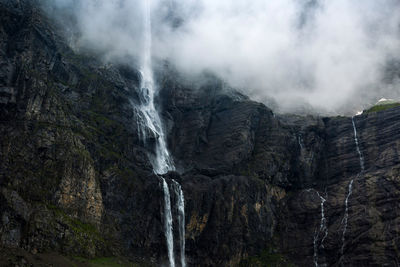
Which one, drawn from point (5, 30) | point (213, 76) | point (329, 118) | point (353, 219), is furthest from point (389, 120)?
point (5, 30)

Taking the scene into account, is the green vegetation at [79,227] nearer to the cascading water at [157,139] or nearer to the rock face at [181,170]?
the rock face at [181,170]

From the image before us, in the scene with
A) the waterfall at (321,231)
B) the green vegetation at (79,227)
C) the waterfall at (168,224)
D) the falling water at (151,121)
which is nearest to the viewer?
the green vegetation at (79,227)

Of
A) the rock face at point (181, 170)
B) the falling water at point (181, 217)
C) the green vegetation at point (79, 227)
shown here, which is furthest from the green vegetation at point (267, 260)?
the green vegetation at point (79, 227)

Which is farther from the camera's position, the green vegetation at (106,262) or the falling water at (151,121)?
the falling water at (151,121)

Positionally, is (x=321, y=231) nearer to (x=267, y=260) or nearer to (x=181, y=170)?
(x=267, y=260)

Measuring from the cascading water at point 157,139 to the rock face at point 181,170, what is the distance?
6.31 feet

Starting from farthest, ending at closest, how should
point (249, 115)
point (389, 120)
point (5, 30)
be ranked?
point (249, 115), point (389, 120), point (5, 30)

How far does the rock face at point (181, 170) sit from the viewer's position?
3733 inches

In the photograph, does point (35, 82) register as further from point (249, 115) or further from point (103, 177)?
point (249, 115)

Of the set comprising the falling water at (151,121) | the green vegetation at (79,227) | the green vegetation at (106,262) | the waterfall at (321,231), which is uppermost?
the falling water at (151,121)

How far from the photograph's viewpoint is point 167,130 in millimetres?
138125

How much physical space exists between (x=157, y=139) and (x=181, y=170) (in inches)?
454

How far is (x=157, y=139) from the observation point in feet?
423

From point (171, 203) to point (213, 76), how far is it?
6620cm
